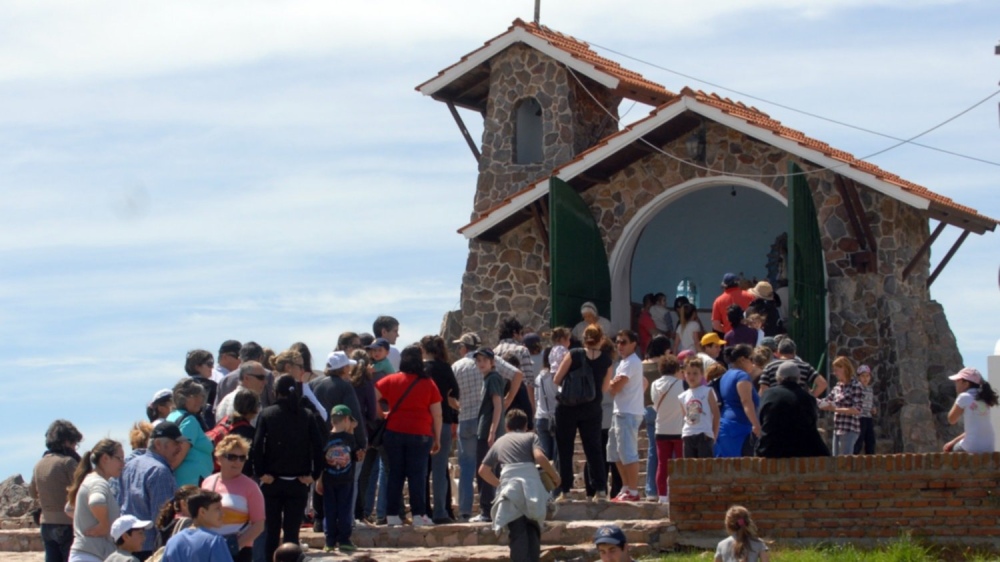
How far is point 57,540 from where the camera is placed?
1047cm

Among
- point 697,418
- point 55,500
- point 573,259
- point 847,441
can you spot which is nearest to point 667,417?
point 697,418

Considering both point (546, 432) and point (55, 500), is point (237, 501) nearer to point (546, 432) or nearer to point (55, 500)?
point (55, 500)

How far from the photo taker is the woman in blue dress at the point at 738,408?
40.4ft

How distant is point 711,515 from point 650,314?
8199 mm

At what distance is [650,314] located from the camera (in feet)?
65.4

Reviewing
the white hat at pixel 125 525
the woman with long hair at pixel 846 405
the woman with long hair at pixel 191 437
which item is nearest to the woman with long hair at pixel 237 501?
the woman with long hair at pixel 191 437

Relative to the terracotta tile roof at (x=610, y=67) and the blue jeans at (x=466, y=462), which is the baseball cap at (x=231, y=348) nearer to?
the blue jeans at (x=466, y=462)

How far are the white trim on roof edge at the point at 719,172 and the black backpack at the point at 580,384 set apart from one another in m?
6.41

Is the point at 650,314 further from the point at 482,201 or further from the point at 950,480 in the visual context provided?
the point at 950,480

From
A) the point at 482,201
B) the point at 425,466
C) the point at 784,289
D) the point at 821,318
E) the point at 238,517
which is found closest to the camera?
the point at 238,517

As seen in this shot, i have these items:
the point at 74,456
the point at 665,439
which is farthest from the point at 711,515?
the point at 74,456

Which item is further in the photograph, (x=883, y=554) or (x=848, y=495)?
(x=848, y=495)

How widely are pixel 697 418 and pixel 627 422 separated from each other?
1002mm

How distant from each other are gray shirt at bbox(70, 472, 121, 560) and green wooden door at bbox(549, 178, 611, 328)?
394 inches
